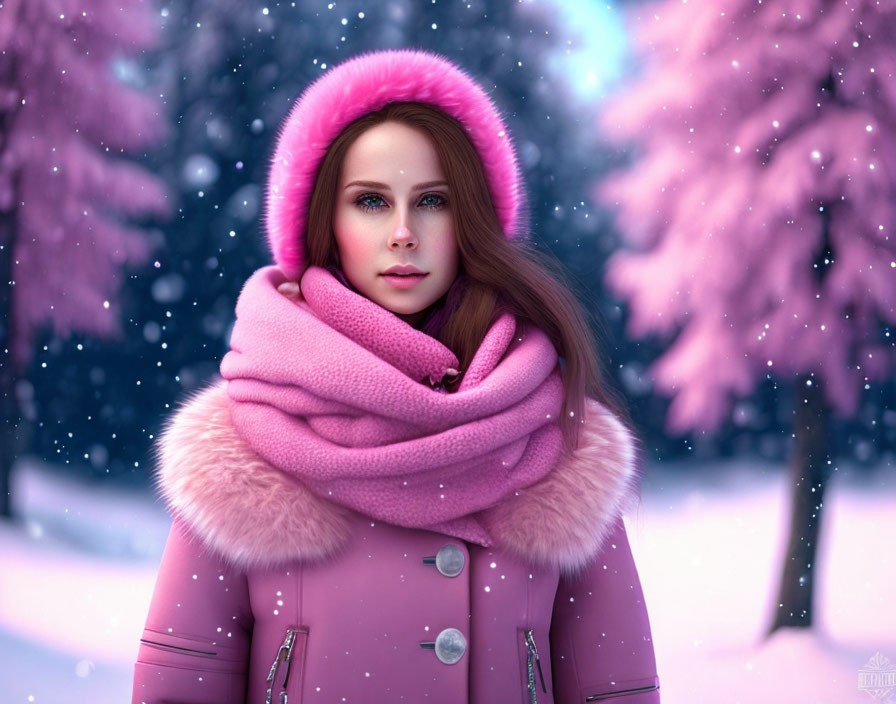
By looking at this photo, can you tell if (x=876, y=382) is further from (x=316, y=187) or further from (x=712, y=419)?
(x=316, y=187)

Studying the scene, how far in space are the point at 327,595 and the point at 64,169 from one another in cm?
140

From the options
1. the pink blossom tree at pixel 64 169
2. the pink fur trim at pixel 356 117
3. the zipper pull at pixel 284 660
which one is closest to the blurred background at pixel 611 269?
the pink blossom tree at pixel 64 169

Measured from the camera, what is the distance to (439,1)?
7.54 feet

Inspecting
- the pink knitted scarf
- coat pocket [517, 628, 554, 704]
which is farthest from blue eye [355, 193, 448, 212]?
coat pocket [517, 628, 554, 704]

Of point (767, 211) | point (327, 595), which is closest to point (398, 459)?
point (327, 595)

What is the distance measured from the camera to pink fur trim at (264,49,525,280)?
1.33 meters

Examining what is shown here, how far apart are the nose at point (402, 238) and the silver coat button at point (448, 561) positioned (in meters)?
0.41

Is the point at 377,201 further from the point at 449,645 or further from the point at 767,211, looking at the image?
A: the point at 767,211

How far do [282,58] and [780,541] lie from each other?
1688 mm

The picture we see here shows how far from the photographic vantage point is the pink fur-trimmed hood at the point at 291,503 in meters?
1.19

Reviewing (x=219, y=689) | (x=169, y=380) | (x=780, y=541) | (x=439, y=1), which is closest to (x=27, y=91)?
(x=169, y=380)

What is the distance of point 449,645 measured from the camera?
1.19m

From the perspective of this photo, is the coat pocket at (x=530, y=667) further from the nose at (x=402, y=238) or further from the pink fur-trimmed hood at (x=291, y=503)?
the nose at (x=402, y=238)

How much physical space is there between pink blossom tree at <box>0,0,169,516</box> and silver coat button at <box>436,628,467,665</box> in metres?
1.34
